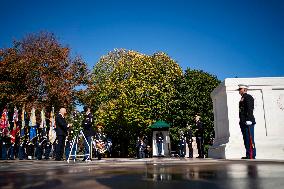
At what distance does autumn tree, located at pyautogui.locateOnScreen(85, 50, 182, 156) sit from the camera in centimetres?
3903

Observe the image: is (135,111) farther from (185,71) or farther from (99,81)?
(99,81)

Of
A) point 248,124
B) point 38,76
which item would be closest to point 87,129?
point 248,124

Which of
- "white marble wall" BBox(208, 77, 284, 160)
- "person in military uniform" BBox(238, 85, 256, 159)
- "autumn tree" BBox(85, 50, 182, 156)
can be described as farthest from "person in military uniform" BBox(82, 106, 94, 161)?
"autumn tree" BBox(85, 50, 182, 156)

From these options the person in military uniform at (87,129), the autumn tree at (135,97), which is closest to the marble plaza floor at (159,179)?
the person in military uniform at (87,129)

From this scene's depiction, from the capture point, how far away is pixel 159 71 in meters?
41.6

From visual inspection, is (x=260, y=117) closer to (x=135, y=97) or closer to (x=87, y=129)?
(x=87, y=129)

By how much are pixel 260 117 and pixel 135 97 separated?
28.1 meters

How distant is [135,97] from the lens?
39562mm

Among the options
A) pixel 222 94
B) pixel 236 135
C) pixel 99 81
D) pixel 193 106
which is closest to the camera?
pixel 236 135

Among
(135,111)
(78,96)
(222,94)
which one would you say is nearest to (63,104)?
(78,96)

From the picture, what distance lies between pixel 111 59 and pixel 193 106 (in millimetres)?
18563

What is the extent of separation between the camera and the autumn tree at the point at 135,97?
3903cm

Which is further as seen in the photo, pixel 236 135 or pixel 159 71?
pixel 159 71

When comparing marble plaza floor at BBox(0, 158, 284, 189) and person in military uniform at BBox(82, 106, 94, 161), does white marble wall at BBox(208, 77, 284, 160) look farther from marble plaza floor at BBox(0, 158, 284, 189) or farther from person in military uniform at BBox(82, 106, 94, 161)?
marble plaza floor at BBox(0, 158, 284, 189)
